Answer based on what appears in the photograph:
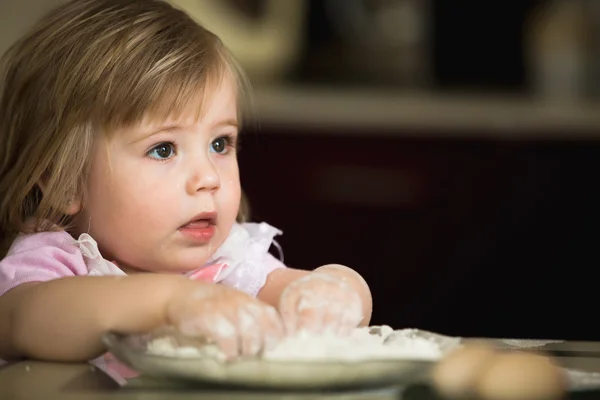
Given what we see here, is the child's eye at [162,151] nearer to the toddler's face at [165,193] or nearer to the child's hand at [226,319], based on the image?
the toddler's face at [165,193]

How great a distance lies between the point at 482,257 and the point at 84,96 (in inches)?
71.7

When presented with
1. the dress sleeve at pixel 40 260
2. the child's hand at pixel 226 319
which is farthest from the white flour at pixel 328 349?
the dress sleeve at pixel 40 260

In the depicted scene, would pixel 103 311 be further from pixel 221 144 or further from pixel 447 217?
pixel 447 217

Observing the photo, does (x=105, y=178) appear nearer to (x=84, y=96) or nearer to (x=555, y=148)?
(x=84, y=96)

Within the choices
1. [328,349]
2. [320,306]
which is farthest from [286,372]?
[320,306]

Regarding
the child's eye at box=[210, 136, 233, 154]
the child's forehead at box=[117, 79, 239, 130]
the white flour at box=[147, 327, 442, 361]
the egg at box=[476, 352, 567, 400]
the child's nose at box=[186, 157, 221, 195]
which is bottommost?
the white flour at box=[147, 327, 442, 361]

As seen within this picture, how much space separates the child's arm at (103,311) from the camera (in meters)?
0.76

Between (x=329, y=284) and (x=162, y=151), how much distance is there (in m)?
0.25

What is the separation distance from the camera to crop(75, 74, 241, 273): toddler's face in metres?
1.01

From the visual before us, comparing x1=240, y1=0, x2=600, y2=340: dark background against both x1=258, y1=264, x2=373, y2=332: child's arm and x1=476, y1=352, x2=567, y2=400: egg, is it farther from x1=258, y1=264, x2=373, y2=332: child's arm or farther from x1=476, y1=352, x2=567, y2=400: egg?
x1=476, y1=352, x2=567, y2=400: egg

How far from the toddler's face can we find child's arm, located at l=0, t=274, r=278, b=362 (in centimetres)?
17

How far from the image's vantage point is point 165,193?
101cm

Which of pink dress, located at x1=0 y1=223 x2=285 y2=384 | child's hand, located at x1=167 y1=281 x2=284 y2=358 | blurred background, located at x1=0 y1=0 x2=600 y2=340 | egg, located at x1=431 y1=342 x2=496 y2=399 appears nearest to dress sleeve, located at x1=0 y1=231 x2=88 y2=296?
pink dress, located at x1=0 y1=223 x2=285 y2=384

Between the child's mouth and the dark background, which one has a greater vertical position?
the child's mouth
